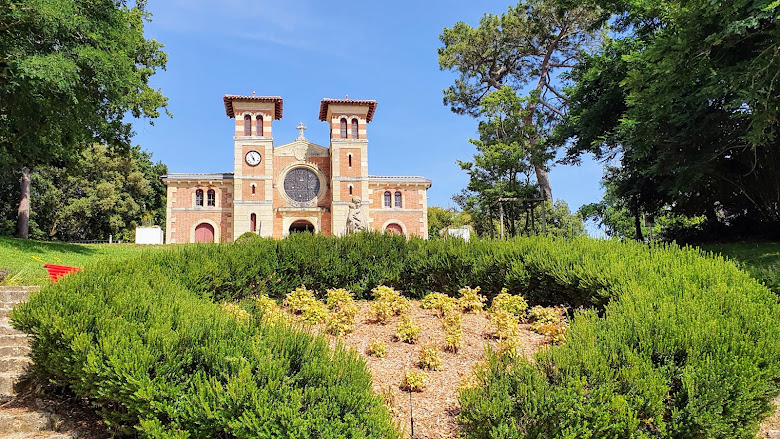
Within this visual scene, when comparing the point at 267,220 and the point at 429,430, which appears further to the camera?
the point at 267,220

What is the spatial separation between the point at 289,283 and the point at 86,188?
119ft

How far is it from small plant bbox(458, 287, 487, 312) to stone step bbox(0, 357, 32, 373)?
524cm

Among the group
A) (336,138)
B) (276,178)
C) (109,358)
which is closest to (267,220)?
(276,178)

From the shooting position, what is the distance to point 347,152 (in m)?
36.4

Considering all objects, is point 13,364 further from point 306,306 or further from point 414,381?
point 414,381

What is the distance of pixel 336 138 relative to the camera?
3631 centimetres

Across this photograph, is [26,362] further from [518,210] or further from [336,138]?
[336,138]

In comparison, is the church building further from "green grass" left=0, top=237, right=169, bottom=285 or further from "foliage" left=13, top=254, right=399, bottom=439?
"foliage" left=13, top=254, right=399, bottom=439

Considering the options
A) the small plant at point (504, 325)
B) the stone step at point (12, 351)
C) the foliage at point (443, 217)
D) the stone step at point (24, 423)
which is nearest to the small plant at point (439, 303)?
the small plant at point (504, 325)

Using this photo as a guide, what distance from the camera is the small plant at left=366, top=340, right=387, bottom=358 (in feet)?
17.7

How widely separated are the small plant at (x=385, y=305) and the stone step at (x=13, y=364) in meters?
3.97

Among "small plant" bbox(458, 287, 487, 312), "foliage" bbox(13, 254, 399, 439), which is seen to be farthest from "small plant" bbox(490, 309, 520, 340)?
"foliage" bbox(13, 254, 399, 439)

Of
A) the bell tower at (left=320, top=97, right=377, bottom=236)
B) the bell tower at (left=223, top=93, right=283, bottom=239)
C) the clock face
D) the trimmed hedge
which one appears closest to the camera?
the trimmed hedge

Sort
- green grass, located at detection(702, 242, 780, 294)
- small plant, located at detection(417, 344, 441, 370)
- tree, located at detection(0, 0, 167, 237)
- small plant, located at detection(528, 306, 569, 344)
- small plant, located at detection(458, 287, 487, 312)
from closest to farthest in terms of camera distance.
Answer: small plant, located at detection(417, 344, 441, 370) → small plant, located at detection(528, 306, 569, 344) → small plant, located at detection(458, 287, 487, 312) → tree, located at detection(0, 0, 167, 237) → green grass, located at detection(702, 242, 780, 294)
